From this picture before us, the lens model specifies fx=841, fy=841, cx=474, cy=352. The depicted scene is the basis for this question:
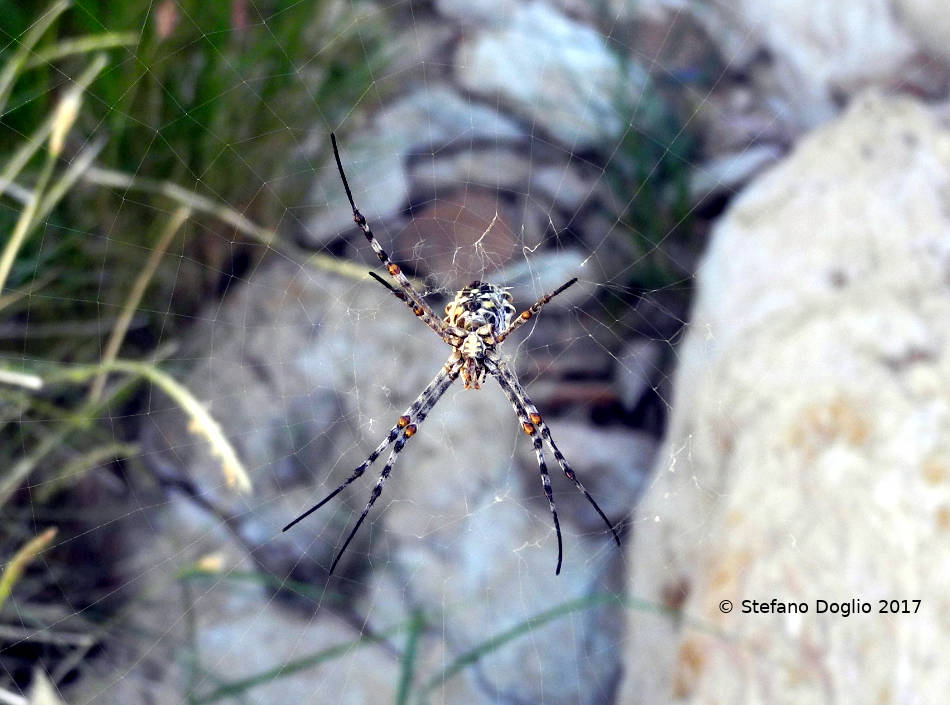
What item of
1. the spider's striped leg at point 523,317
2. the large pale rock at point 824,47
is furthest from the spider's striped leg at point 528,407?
→ the large pale rock at point 824,47

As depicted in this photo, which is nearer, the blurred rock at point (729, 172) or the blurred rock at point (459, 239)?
the blurred rock at point (459, 239)

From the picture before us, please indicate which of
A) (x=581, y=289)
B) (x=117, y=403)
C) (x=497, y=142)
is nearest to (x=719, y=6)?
(x=497, y=142)

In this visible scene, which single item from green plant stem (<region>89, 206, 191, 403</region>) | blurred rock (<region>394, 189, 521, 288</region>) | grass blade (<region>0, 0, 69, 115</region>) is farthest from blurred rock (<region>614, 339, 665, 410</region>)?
grass blade (<region>0, 0, 69, 115</region>)

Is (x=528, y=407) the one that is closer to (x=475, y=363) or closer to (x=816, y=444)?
(x=475, y=363)

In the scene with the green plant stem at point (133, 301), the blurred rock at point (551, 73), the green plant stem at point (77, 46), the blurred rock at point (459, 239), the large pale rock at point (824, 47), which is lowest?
the green plant stem at point (133, 301)

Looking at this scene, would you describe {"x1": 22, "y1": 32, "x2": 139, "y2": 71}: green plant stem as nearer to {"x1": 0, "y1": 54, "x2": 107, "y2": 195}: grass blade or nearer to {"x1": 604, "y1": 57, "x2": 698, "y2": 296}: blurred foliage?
{"x1": 0, "y1": 54, "x2": 107, "y2": 195}: grass blade

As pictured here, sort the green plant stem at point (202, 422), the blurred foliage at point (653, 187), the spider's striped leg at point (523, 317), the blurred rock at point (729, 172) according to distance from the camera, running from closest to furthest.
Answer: the green plant stem at point (202, 422), the spider's striped leg at point (523, 317), the blurred foliage at point (653, 187), the blurred rock at point (729, 172)

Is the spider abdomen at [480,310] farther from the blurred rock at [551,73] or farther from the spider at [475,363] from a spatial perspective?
the blurred rock at [551,73]
